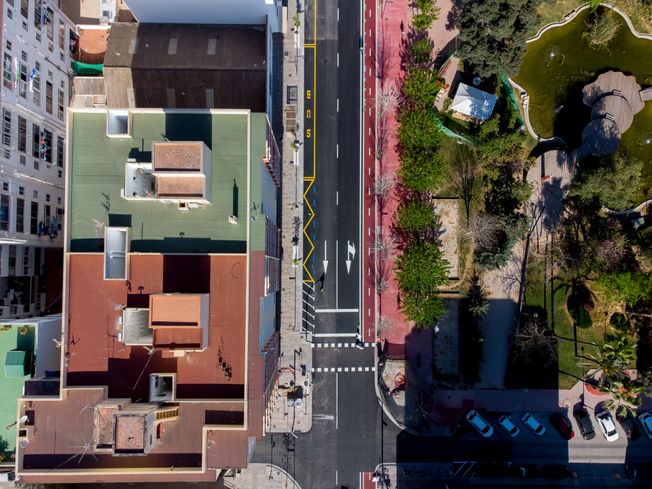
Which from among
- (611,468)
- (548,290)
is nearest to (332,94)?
(548,290)

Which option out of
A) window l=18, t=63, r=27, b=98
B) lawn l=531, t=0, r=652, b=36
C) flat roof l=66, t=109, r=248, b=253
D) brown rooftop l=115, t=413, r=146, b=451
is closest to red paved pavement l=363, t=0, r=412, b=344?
lawn l=531, t=0, r=652, b=36

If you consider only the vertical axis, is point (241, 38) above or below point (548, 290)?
above

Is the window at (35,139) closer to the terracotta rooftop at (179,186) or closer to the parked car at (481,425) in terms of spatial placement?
the terracotta rooftop at (179,186)

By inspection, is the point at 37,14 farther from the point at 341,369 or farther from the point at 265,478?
the point at 265,478

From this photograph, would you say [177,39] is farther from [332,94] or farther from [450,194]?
[450,194]

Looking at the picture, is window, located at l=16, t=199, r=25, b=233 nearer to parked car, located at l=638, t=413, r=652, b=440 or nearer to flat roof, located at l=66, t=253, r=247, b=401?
flat roof, located at l=66, t=253, r=247, b=401

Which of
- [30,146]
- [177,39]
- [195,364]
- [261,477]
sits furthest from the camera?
[261,477]
